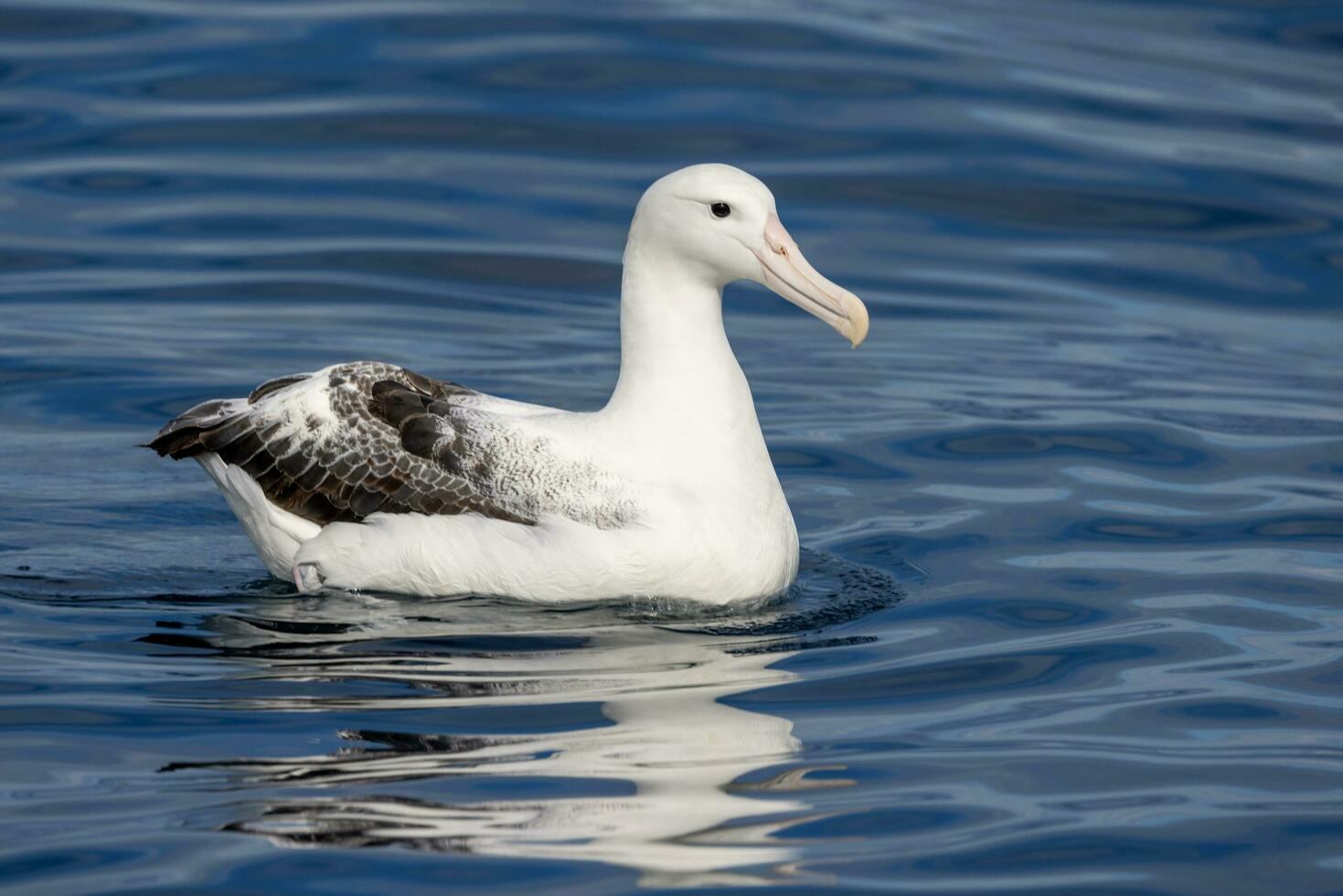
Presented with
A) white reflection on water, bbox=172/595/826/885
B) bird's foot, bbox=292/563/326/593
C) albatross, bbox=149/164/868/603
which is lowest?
white reflection on water, bbox=172/595/826/885

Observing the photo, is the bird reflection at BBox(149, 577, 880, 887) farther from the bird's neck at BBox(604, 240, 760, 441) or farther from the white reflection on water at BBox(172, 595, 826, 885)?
the bird's neck at BBox(604, 240, 760, 441)

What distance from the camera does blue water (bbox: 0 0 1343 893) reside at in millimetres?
6629

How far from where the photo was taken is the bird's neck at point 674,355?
29.5 ft

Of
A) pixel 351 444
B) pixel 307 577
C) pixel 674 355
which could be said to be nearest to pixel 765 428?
pixel 674 355

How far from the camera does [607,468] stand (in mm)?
8805

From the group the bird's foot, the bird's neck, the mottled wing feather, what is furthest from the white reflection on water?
the bird's neck

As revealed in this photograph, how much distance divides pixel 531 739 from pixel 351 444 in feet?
8.02

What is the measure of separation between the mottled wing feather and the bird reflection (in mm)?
428

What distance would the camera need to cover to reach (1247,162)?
1845 cm

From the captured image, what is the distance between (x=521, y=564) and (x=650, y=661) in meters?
0.87

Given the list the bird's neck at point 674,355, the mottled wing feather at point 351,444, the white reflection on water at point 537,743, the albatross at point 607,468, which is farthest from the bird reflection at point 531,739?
the bird's neck at point 674,355

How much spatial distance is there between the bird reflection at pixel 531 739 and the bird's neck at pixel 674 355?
0.92m

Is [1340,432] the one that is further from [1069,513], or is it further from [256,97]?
[256,97]

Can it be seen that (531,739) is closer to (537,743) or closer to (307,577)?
(537,743)
